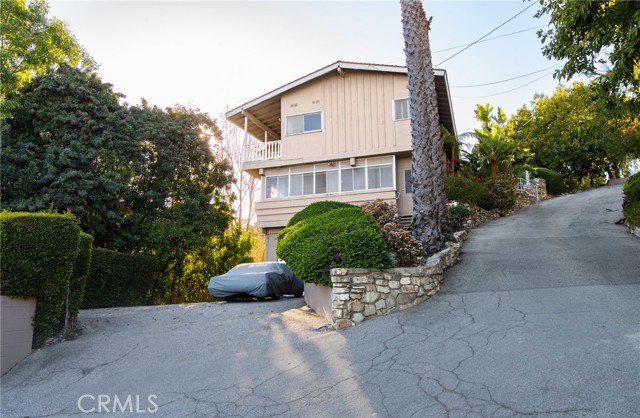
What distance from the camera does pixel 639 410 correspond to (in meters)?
4.38

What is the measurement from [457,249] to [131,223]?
38.6ft

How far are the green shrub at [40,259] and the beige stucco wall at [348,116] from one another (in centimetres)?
1289

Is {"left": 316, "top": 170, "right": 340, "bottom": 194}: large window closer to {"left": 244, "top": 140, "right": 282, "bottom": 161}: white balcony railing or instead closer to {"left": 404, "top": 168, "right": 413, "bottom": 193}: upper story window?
{"left": 244, "top": 140, "right": 282, "bottom": 161}: white balcony railing

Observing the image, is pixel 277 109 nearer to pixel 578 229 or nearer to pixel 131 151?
pixel 131 151

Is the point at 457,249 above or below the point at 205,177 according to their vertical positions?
below

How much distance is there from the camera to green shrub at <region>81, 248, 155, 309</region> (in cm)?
1411

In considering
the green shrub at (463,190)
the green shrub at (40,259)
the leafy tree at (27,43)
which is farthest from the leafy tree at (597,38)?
the leafy tree at (27,43)

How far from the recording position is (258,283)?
13.2m

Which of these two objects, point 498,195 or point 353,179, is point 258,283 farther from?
point 498,195

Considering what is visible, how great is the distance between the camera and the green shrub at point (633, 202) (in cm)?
1325

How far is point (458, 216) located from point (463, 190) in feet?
8.21

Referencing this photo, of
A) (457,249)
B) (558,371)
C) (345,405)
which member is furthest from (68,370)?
(457,249)

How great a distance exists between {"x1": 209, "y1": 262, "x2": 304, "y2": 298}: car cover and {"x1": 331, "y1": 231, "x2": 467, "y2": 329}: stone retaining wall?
16.7ft

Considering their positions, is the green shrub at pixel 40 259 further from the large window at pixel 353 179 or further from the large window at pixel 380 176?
the large window at pixel 380 176
